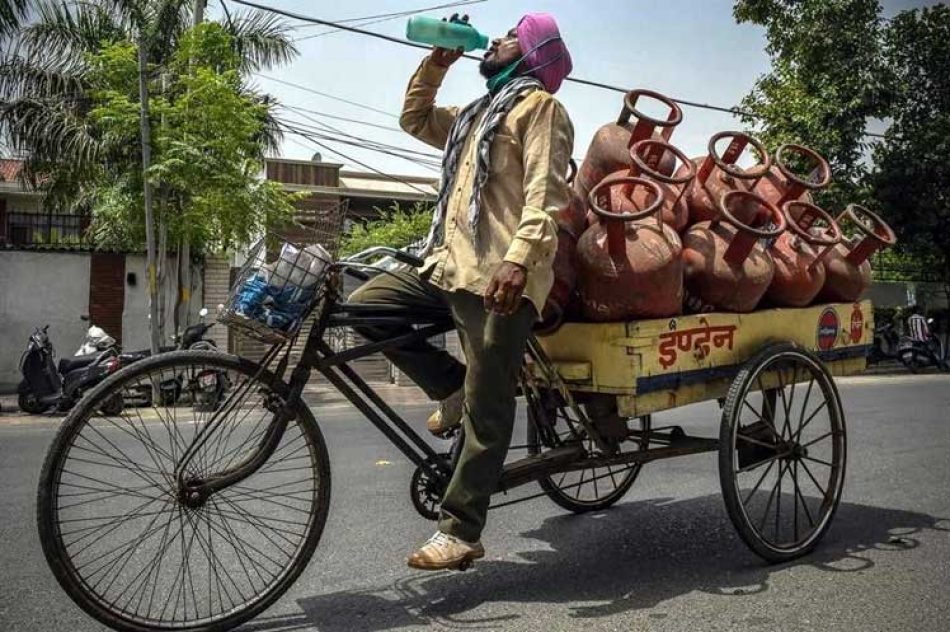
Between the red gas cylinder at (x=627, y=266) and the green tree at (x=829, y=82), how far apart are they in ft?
48.7

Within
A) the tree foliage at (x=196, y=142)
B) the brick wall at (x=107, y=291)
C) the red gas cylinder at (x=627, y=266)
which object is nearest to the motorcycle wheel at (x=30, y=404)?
the tree foliage at (x=196, y=142)

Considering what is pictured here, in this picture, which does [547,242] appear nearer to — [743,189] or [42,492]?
[743,189]

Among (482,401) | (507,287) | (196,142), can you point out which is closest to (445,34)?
(507,287)

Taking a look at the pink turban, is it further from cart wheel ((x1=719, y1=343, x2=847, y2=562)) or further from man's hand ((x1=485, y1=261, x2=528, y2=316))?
cart wheel ((x1=719, y1=343, x2=847, y2=562))

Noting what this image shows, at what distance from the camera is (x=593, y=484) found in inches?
175

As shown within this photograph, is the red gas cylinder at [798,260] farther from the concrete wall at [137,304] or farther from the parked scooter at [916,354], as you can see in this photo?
the parked scooter at [916,354]

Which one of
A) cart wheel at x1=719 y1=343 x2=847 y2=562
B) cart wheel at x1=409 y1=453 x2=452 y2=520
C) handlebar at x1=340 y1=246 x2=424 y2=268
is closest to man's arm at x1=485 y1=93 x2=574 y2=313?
handlebar at x1=340 y1=246 x2=424 y2=268

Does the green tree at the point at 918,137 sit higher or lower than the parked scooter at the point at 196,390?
higher

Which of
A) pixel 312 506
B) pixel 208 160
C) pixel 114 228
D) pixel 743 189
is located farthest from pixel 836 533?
pixel 114 228

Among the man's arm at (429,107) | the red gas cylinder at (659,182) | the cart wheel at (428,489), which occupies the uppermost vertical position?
the man's arm at (429,107)

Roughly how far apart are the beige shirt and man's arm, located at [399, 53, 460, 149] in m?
0.38

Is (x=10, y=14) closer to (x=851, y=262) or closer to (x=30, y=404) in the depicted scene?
(x=30, y=404)

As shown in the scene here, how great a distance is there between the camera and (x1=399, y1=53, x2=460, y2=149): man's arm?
318 cm

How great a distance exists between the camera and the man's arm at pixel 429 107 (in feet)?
10.4
